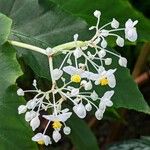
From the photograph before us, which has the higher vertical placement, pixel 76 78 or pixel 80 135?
pixel 76 78

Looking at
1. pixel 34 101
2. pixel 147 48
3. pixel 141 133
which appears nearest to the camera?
pixel 34 101

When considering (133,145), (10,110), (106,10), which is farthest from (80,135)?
(10,110)

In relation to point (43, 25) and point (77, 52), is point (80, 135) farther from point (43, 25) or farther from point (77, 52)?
point (77, 52)

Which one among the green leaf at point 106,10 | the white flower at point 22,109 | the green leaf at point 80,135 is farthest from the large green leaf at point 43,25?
the green leaf at point 80,135

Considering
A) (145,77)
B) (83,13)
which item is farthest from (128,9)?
(145,77)

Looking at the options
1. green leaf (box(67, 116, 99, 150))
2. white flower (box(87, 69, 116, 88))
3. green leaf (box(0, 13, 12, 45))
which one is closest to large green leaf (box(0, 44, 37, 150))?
green leaf (box(0, 13, 12, 45))

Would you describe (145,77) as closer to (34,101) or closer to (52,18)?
(52,18)
